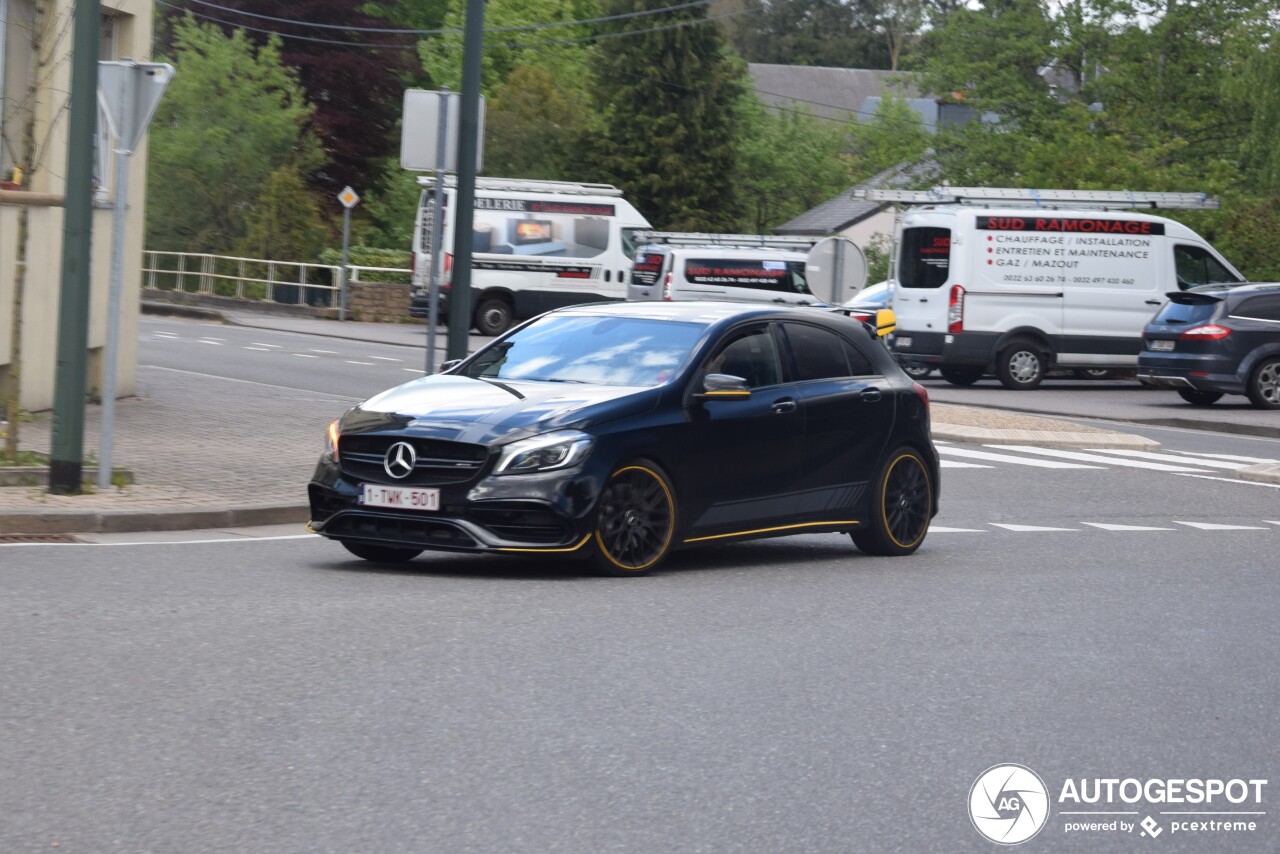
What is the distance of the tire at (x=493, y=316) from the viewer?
Result: 40812 mm

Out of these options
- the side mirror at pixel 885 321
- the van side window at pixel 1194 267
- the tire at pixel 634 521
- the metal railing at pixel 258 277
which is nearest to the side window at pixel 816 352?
the tire at pixel 634 521

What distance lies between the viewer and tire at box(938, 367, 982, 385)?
31156mm

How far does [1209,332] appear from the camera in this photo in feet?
87.8

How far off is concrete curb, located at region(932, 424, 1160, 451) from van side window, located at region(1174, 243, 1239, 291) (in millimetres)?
9628

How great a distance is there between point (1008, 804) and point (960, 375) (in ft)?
86.1

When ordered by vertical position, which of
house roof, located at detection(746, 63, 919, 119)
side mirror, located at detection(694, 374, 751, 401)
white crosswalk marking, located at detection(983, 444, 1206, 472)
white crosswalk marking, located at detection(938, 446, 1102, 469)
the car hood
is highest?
house roof, located at detection(746, 63, 919, 119)

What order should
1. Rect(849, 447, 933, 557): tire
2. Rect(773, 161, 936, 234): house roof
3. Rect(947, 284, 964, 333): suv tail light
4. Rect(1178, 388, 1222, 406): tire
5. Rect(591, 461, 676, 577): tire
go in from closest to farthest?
Rect(591, 461, 676, 577): tire < Rect(849, 447, 933, 557): tire < Rect(1178, 388, 1222, 406): tire < Rect(947, 284, 964, 333): suv tail light < Rect(773, 161, 936, 234): house roof

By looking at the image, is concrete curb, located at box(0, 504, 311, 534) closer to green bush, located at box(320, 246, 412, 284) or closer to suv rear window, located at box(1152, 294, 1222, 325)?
suv rear window, located at box(1152, 294, 1222, 325)

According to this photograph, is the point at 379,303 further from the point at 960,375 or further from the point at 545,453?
the point at 545,453

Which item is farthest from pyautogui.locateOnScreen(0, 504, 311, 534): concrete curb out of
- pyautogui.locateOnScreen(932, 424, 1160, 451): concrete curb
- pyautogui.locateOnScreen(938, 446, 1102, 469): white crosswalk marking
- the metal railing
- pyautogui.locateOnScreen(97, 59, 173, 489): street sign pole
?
the metal railing

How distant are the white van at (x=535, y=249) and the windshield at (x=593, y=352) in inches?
1159

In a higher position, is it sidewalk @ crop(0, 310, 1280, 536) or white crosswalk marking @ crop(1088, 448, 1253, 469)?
white crosswalk marking @ crop(1088, 448, 1253, 469)

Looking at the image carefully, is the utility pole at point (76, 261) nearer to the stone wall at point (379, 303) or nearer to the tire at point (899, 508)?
the tire at point (899, 508)

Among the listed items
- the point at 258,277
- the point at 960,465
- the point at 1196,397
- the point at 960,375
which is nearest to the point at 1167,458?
the point at 960,465
